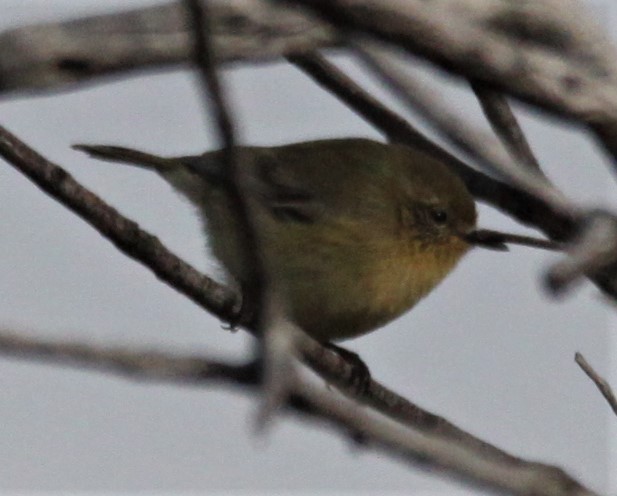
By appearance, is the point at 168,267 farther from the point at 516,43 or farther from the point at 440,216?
the point at 440,216

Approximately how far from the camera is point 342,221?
5887 mm

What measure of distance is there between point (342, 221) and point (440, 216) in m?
0.60

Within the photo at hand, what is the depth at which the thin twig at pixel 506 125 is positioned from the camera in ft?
14.8

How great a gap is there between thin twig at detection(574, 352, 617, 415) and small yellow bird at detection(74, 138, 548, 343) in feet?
5.91

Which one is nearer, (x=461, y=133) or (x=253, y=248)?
(x=253, y=248)

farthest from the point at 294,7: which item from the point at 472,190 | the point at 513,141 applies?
the point at 472,190

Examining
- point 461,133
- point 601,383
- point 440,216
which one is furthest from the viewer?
point 440,216

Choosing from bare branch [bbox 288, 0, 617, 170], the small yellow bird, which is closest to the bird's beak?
the small yellow bird

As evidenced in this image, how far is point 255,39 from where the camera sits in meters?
2.95

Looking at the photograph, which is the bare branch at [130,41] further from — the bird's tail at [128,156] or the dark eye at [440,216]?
the bird's tail at [128,156]

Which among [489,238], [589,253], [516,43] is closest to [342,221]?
[489,238]

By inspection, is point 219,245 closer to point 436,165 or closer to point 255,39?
point 436,165

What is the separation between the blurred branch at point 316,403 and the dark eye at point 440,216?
373 cm

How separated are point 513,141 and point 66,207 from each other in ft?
5.87
